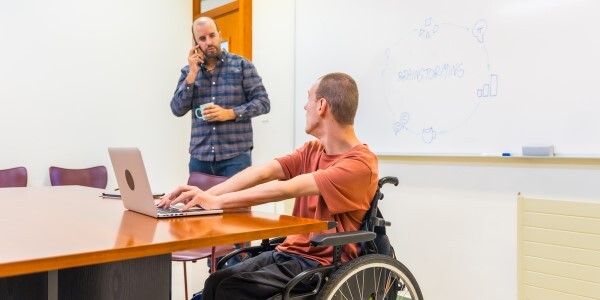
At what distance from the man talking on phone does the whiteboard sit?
0.69 metres

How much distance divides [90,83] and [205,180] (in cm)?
195

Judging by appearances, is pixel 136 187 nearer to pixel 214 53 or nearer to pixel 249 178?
pixel 249 178

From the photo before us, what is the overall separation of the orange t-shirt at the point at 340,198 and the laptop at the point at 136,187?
1.04 feet

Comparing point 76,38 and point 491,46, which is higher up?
point 76,38

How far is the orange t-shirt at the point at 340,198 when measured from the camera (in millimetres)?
1400

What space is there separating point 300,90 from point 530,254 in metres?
1.84

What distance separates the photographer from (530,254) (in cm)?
213

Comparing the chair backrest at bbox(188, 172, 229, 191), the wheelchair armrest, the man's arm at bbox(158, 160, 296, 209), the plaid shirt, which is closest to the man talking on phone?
the plaid shirt

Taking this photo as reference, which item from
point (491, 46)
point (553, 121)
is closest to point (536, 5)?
point (491, 46)

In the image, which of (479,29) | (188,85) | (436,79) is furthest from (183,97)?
(479,29)

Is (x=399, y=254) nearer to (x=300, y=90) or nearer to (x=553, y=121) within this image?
(x=553, y=121)

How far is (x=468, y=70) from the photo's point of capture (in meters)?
2.42

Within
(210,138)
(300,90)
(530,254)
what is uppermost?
(300,90)

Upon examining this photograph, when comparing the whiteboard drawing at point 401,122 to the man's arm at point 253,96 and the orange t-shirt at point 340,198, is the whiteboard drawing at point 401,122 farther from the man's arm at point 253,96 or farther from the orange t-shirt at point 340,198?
the orange t-shirt at point 340,198
